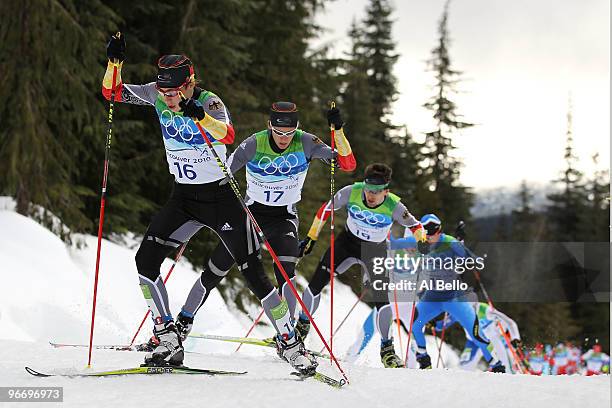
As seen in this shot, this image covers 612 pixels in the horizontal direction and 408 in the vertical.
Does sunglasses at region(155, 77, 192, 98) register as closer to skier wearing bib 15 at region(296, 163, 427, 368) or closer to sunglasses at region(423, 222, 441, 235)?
skier wearing bib 15 at region(296, 163, 427, 368)

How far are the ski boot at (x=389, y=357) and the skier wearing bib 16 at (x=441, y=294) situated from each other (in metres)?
1.57

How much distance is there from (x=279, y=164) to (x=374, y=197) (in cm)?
160

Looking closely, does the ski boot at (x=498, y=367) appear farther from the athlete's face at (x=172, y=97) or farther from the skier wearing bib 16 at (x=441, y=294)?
the athlete's face at (x=172, y=97)

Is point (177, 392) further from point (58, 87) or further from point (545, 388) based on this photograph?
point (58, 87)

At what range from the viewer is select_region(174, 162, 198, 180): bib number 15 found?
4.59 m

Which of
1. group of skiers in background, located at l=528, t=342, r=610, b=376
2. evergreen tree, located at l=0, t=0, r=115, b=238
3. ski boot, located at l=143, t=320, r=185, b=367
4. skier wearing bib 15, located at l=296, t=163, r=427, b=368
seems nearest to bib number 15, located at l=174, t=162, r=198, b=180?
ski boot, located at l=143, t=320, r=185, b=367

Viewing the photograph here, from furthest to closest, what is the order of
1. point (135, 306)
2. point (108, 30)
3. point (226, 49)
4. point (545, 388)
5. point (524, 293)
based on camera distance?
point (524, 293) < point (226, 49) < point (108, 30) < point (135, 306) < point (545, 388)

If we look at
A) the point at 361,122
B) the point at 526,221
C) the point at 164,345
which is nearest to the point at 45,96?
the point at 164,345

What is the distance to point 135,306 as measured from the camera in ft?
31.0

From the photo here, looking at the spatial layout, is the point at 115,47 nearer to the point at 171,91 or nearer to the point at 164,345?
the point at 171,91

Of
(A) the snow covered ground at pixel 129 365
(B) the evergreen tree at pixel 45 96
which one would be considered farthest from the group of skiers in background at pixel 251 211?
(B) the evergreen tree at pixel 45 96

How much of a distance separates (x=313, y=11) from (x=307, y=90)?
81.2 inches

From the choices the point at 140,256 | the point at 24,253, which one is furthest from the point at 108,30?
the point at 140,256

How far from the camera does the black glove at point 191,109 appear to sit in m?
4.09
